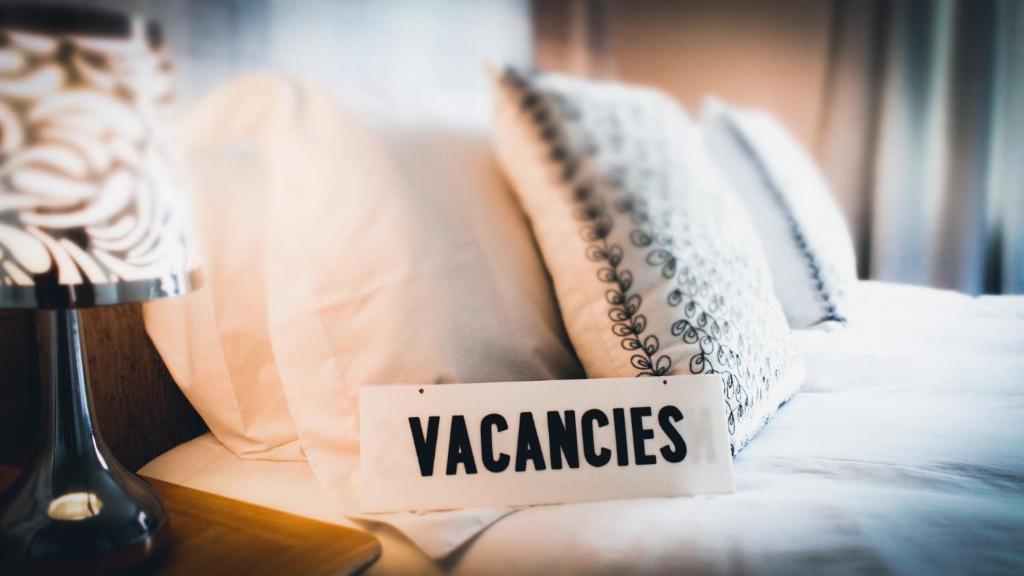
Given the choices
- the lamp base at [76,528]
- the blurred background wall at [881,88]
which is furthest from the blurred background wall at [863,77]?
the lamp base at [76,528]

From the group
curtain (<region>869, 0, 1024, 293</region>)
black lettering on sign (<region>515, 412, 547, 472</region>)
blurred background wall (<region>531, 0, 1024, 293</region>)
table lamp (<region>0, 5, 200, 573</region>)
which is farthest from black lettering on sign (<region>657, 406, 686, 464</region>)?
curtain (<region>869, 0, 1024, 293</region>)

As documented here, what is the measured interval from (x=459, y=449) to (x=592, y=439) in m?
0.12

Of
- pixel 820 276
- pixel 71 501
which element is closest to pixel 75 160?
pixel 71 501

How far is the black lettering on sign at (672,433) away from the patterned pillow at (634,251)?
0.04 m

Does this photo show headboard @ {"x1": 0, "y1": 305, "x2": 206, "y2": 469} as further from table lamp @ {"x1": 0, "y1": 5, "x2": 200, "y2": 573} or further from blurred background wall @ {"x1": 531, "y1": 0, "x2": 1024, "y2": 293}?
blurred background wall @ {"x1": 531, "y1": 0, "x2": 1024, "y2": 293}

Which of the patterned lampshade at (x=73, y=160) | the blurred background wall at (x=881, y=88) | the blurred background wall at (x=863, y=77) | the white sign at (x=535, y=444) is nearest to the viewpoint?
the patterned lampshade at (x=73, y=160)

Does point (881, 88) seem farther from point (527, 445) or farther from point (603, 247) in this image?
point (527, 445)

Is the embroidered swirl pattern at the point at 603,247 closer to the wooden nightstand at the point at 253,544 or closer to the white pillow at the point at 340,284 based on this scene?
the white pillow at the point at 340,284

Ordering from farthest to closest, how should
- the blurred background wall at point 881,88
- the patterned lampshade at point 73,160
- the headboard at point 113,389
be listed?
the blurred background wall at point 881,88
the headboard at point 113,389
the patterned lampshade at point 73,160

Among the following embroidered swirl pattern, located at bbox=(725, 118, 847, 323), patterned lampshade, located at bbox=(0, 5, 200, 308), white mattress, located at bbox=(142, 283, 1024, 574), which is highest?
patterned lampshade, located at bbox=(0, 5, 200, 308)

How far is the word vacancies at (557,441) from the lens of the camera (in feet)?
2.03

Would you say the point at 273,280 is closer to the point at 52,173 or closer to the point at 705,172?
the point at 52,173

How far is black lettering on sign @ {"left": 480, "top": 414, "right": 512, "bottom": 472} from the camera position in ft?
2.03

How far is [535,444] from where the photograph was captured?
63 centimetres
